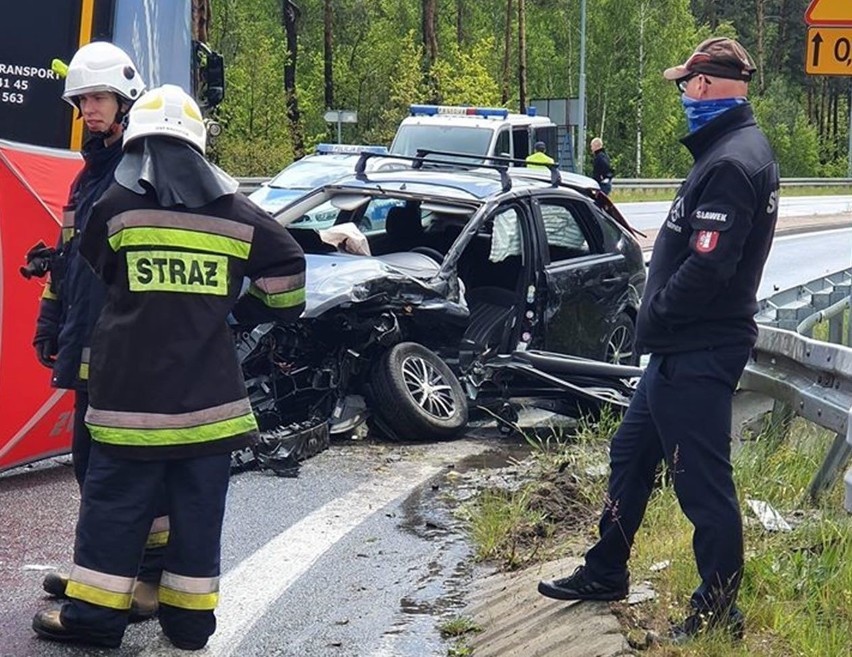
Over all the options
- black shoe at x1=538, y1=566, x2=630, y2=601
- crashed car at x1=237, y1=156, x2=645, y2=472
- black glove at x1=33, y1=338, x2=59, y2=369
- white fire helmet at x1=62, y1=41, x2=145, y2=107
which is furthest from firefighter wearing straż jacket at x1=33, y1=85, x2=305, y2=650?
crashed car at x1=237, y1=156, x2=645, y2=472

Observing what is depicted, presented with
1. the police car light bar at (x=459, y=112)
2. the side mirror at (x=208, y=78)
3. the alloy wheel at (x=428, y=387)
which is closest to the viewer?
the alloy wheel at (x=428, y=387)

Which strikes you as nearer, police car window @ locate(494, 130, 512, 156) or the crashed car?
the crashed car

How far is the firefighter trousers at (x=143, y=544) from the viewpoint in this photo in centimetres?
416

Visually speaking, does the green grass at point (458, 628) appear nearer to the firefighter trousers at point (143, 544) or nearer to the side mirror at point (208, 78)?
the firefighter trousers at point (143, 544)

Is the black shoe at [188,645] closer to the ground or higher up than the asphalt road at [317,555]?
higher up

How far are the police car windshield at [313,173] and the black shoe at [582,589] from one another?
6503 millimetres

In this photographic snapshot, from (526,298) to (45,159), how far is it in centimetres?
331

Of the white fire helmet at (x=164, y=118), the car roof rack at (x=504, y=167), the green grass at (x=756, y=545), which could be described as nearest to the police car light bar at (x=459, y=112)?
the car roof rack at (x=504, y=167)

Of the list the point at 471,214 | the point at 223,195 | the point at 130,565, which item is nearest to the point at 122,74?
the point at 223,195

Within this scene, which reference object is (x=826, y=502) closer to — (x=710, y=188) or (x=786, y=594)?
(x=786, y=594)

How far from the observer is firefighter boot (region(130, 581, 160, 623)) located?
4.52m

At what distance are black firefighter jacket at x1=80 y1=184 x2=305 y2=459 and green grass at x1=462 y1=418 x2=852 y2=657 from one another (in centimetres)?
151

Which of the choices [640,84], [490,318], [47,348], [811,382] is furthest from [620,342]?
[640,84]

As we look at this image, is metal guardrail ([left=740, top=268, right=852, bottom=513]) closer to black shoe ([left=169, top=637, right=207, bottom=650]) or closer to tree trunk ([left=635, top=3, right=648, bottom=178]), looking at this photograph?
black shoe ([left=169, top=637, right=207, bottom=650])
